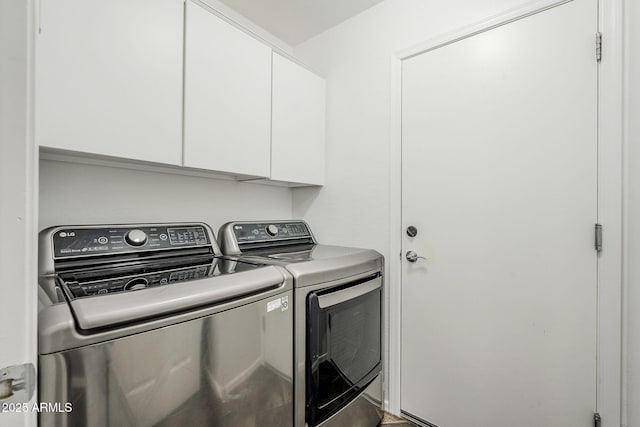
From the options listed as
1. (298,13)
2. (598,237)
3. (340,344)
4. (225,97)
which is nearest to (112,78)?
(225,97)

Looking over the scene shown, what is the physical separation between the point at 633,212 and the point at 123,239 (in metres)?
2.07

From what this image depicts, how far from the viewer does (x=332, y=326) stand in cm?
126

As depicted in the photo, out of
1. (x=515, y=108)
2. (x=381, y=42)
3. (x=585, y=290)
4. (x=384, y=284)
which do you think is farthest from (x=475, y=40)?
(x=384, y=284)

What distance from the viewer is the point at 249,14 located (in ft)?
6.18

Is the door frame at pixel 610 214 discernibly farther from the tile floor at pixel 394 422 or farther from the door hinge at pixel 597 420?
the tile floor at pixel 394 422

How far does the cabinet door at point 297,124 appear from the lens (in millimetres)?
1661

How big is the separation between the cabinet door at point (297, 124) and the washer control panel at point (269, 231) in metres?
0.32

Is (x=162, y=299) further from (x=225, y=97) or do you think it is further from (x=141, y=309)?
(x=225, y=97)

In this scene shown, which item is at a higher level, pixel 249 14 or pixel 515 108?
pixel 249 14

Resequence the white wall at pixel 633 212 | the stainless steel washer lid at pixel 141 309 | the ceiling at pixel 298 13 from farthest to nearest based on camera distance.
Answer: the ceiling at pixel 298 13, the white wall at pixel 633 212, the stainless steel washer lid at pixel 141 309

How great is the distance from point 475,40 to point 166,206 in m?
1.86

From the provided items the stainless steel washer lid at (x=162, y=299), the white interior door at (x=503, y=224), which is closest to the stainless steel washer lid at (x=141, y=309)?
the stainless steel washer lid at (x=162, y=299)

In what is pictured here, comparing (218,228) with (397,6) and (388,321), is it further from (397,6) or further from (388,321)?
(397,6)

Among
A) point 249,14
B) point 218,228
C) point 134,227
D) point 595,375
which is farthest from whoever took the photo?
point 249,14
